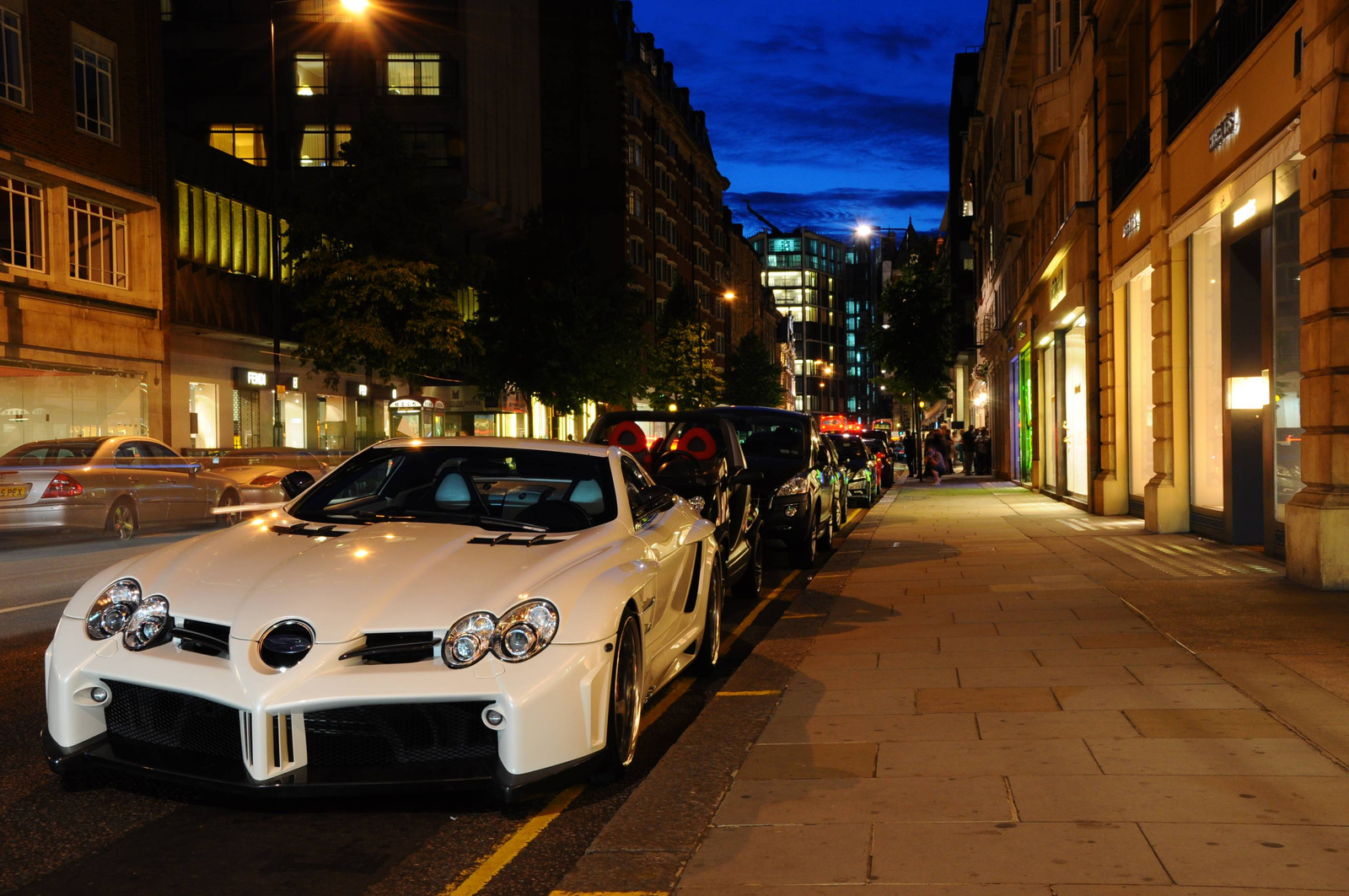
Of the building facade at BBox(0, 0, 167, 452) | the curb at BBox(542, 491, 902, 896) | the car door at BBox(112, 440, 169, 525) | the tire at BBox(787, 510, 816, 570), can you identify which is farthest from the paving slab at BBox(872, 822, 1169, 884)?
the building facade at BBox(0, 0, 167, 452)

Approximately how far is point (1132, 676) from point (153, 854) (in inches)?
198

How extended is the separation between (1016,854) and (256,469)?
22398mm

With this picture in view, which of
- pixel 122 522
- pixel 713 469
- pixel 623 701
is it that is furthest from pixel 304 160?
pixel 623 701

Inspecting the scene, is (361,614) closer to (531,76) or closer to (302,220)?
(302,220)

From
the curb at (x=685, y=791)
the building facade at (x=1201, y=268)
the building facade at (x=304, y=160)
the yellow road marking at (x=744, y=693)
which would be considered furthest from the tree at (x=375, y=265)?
the yellow road marking at (x=744, y=693)

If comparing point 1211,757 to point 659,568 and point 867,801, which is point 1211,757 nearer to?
point 867,801

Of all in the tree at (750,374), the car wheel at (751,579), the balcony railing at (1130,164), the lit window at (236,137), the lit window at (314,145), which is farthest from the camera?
the tree at (750,374)

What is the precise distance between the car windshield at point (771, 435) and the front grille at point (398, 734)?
11.1 metres

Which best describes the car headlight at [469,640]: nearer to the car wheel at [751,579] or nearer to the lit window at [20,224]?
the car wheel at [751,579]

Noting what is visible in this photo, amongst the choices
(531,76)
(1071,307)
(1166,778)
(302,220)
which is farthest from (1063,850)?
(531,76)

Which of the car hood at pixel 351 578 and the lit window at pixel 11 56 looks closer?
the car hood at pixel 351 578

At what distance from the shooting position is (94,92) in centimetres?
3266

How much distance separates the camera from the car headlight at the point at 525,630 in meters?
4.75

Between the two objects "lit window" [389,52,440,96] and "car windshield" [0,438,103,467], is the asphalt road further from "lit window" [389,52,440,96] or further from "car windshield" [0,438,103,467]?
"lit window" [389,52,440,96]
